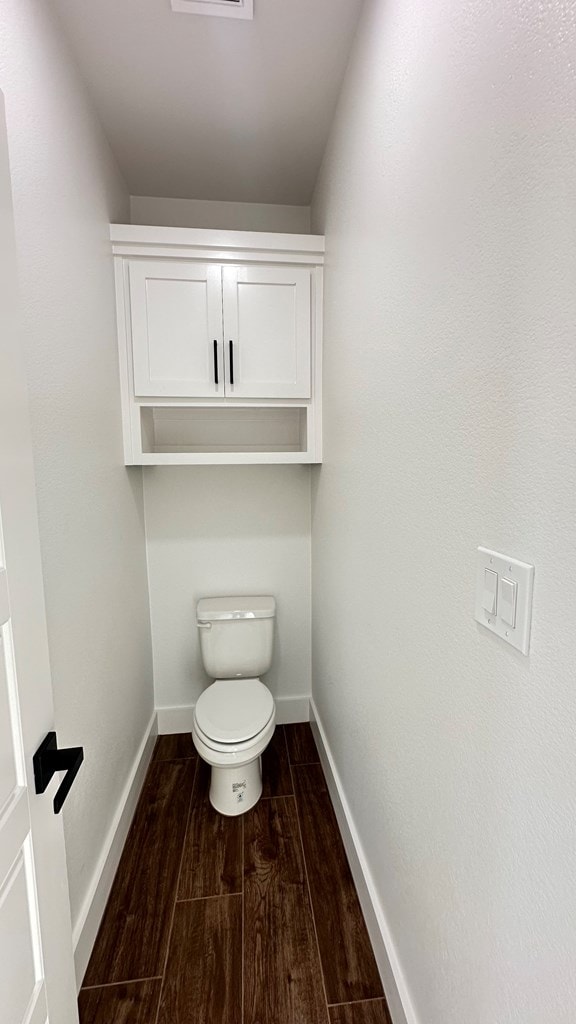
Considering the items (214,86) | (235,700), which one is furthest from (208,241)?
(235,700)

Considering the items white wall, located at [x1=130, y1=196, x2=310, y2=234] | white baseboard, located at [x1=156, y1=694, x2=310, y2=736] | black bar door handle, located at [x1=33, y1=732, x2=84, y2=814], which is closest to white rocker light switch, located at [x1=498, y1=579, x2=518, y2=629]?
black bar door handle, located at [x1=33, y1=732, x2=84, y2=814]

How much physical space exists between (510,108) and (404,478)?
62 centimetres

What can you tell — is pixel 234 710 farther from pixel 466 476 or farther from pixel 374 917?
pixel 466 476

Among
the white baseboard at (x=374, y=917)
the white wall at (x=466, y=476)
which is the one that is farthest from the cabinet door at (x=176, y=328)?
the white baseboard at (x=374, y=917)

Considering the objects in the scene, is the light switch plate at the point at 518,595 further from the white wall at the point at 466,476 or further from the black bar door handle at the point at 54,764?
the black bar door handle at the point at 54,764

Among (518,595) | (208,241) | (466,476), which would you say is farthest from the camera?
(208,241)

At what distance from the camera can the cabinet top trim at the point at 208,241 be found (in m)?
1.67

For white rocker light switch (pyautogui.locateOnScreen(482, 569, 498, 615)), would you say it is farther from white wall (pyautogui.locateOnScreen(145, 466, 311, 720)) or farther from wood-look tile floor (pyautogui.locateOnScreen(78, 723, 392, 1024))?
white wall (pyautogui.locateOnScreen(145, 466, 311, 720))

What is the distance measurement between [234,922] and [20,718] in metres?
1.19

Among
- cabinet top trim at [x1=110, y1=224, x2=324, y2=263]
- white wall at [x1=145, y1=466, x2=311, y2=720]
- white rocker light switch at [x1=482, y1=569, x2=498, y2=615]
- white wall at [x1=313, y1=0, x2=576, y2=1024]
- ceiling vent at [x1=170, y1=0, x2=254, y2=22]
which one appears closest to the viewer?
white wall at [x1=313, y1=0, x2=576, y2=1024]

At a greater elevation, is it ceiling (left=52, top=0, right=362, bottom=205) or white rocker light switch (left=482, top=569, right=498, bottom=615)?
ceiling (left=52, top=0, right=362, bottom=205)

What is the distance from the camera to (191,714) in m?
2.31

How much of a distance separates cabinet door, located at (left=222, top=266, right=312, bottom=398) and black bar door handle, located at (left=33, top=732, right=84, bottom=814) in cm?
140

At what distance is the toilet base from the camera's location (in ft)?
5.74
